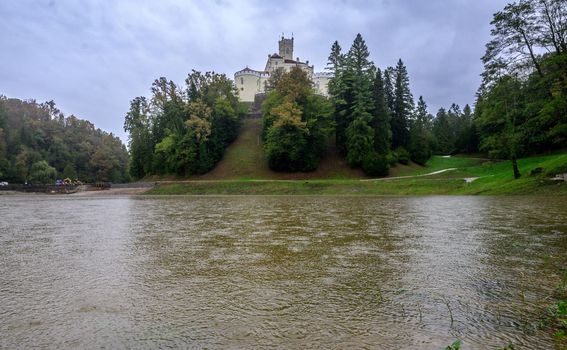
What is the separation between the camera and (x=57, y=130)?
343 feet

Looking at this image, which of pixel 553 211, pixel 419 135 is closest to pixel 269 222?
pixel 553 211

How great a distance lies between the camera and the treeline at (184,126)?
5528 cm

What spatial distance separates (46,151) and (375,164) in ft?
298

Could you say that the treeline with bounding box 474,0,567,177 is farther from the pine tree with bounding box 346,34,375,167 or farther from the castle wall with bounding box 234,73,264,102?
the castle wall with bounding box 234,73,264,102

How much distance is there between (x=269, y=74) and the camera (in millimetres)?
98562

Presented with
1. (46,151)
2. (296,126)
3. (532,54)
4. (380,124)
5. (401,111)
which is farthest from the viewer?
(46,151)

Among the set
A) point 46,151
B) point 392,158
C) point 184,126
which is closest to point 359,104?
point 392,158

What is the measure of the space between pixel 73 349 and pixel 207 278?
2.52m

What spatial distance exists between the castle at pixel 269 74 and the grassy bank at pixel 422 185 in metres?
52.7

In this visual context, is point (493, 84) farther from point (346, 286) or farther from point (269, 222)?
point (346, 286)

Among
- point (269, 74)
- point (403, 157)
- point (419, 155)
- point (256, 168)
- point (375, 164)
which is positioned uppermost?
point (269, 74)

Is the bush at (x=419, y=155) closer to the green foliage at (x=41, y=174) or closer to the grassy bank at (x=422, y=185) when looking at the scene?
the grassy bank at (x=422, y=185)

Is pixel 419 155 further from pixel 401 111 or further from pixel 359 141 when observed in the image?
pixel 359 141

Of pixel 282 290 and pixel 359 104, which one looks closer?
pixel 282 290
